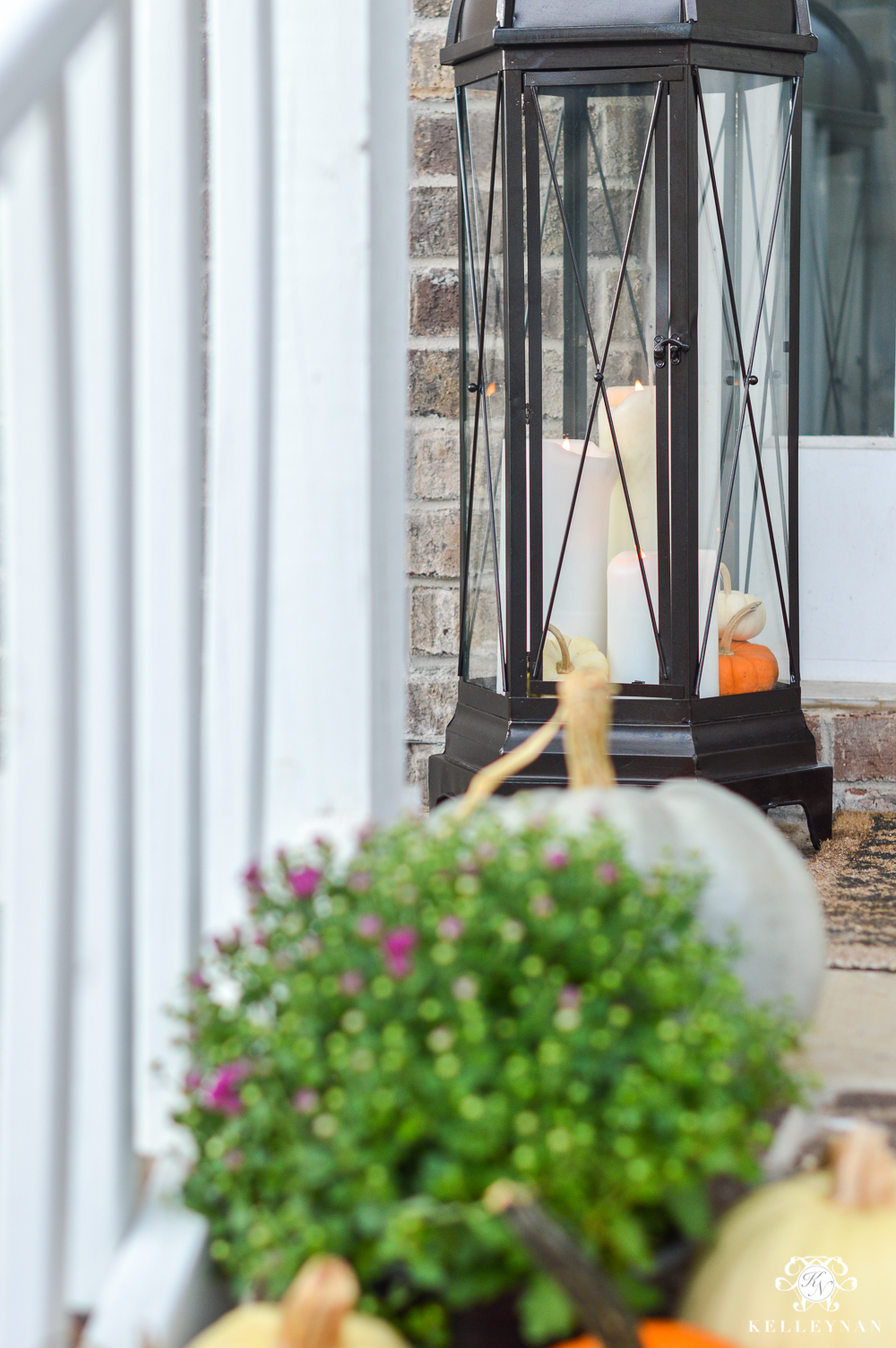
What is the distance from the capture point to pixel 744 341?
164 cm

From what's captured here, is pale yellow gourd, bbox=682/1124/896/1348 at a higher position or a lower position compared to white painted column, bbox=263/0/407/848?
lower

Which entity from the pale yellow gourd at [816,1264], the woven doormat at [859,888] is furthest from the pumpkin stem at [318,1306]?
the woven doormat at [859,888]

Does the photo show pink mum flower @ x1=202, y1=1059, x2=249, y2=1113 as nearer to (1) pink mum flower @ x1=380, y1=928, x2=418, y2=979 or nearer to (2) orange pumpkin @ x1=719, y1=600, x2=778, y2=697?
(1) pink mum flower @ x1=380, y1=928, x2=418, y2=979

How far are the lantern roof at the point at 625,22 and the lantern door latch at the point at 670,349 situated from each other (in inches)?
13.9

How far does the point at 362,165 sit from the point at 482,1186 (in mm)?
626

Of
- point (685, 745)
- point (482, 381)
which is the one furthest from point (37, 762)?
point (482, 381)

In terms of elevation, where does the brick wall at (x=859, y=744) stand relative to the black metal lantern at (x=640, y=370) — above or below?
below

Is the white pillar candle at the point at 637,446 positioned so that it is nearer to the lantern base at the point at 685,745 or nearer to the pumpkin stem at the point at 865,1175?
the lantern base at the point at 685,745

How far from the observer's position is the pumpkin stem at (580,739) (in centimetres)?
77

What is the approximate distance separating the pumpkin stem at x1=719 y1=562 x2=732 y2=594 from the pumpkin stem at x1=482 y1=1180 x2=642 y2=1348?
1.21m

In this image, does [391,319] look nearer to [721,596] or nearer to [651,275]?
[651,275]

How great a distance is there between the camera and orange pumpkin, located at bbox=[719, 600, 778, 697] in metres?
1.62

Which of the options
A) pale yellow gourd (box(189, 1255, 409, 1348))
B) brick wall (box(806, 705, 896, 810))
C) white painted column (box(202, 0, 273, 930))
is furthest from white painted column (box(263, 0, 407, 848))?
brick wall (box(806, 705, 896, 810))

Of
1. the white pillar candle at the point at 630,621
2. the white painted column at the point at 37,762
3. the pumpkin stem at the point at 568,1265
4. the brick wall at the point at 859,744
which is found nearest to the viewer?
the pumpkin stem at the point at 568,1265
